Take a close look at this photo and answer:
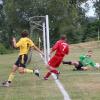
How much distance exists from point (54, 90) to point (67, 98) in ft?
7.44

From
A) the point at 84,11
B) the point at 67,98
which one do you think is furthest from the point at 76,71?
the point at 84,11

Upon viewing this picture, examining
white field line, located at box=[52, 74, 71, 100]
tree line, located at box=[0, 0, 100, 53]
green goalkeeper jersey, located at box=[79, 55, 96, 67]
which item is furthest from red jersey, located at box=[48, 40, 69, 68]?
tree line, located at box=[0, 0, 100, 53]

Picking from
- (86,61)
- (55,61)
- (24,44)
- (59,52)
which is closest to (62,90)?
(24,44)

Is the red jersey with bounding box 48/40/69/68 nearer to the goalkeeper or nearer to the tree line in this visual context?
the goalkeeper

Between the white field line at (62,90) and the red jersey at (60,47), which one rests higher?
the red jersey at (60,47)

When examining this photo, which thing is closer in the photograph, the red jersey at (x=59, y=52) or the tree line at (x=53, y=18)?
the red jersey at (x=59, y=52)

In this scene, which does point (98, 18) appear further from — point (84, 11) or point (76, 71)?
point (76, 71)

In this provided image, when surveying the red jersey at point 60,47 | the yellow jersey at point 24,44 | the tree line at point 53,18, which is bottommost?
the tree line at point 53,18

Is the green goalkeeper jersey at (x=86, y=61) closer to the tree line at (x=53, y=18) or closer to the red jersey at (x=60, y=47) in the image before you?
the red jersey at (x=60, y=47)

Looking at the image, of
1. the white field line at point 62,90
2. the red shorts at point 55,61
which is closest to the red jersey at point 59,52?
the red shorts at point 55,61

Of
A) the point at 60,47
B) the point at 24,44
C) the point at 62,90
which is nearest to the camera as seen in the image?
the point at 62,90

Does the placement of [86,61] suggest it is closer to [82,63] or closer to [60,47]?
[82,63]

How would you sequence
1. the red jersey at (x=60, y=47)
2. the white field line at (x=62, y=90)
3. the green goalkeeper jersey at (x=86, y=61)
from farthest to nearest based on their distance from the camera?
the green goalkeeper jersey at (x=86, y=61) < the red jersey at (x=60, y=47) < the white field line at (x=62, y=90)

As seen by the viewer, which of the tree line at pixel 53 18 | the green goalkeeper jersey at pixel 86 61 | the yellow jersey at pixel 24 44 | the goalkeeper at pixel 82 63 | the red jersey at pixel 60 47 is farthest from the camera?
the tree line at pixel 53 18
